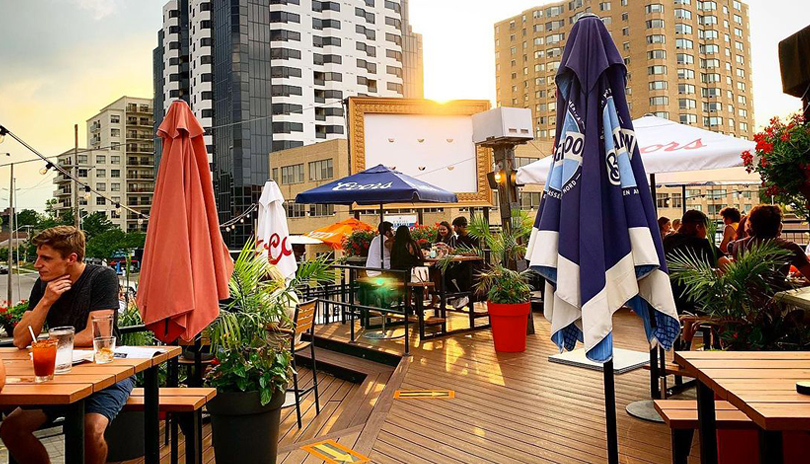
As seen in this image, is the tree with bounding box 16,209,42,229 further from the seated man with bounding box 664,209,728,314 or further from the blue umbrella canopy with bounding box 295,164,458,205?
the seated man with bounding box 664,209,728,314

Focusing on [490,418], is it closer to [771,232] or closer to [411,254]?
[771,232]

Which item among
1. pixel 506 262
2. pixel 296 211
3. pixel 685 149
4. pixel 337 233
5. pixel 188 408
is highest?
pixel 296 211

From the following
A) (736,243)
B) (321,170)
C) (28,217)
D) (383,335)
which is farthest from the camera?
(28,217)

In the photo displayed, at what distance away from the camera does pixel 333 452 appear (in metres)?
3.77

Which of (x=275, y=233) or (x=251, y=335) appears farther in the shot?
(x=275, y=233)

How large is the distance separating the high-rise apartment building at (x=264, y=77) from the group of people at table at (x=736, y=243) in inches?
2175

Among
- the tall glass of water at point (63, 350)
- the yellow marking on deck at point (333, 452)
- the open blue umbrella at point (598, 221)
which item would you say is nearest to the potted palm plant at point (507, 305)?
the yellow marking on deck at point (333, 452)

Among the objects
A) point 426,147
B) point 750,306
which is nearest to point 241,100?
point 426,147

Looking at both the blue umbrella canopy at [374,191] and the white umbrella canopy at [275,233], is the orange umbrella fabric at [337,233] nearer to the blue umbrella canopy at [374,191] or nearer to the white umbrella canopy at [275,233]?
the blue umbrella canopy at [374,191]

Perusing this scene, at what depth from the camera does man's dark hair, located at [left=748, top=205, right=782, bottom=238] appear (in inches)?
173

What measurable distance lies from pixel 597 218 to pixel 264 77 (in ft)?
198

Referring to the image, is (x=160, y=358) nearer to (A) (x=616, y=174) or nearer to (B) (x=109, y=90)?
(A) (x=616, y=174)

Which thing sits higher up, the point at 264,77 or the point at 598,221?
the point at 264,77

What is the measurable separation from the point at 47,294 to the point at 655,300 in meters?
3.33
